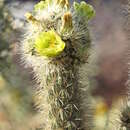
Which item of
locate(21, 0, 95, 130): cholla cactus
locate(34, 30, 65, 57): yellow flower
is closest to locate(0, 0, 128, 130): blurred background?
locate(21, 0, 95, 130): cholla cactus

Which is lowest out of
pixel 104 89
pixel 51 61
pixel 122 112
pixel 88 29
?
pixel 104 89

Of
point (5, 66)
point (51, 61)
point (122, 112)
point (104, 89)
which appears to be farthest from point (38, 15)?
point (104, 89)

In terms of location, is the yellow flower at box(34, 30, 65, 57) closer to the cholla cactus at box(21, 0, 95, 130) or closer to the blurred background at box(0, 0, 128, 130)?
the cholla cactus at box(21, 0, 95, 130)

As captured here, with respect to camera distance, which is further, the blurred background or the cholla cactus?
the blurred background

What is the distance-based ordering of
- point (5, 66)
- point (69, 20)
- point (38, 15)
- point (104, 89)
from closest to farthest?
point (69, 20)
point (38, 15)
point (5, 66)
point (104, 89)

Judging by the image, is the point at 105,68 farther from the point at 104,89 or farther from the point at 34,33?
the point at 34,33

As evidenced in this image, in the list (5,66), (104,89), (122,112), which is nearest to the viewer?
(122,112)

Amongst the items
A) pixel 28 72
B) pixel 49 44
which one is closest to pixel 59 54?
pixel 49 44

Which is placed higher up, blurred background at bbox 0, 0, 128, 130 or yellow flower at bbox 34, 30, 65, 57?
yellow flower at bbox 34, 30, 65, 57
